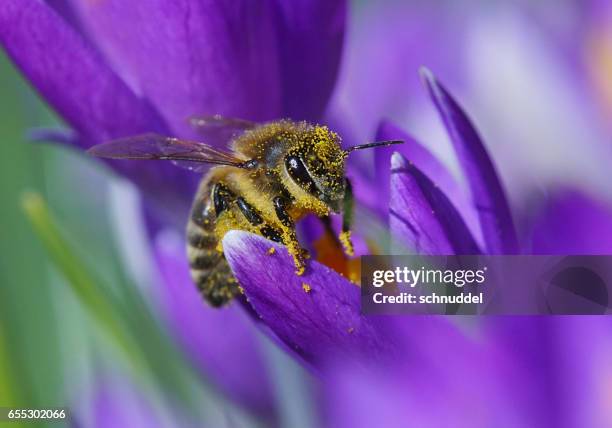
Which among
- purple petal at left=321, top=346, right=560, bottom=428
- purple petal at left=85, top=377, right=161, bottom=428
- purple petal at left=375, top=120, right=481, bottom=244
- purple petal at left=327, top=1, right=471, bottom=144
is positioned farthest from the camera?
purple petal at left=327, top=1, right=471, bottom=144

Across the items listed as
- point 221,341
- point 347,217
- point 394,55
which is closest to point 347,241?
point 347,217

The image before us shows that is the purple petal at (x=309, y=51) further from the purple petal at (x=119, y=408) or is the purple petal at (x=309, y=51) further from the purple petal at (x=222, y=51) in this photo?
the purple petal at (x=119, y=408)

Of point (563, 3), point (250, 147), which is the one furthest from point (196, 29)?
point (563, 3)

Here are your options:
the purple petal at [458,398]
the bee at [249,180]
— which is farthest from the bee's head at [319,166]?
the purple petal at [458,398]

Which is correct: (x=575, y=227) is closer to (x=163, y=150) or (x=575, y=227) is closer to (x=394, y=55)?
(x=163, y=150)

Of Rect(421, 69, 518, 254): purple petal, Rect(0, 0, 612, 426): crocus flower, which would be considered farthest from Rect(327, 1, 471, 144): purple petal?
Rect(421, 69, 518, 254): purple petal

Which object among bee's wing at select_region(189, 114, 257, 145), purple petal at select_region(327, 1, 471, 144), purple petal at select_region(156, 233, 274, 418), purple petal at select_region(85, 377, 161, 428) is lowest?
purple petal at select_region(85, 377, 161, 428)

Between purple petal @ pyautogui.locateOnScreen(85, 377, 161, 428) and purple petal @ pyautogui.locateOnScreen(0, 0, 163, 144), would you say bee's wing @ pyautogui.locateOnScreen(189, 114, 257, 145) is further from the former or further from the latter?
purple petal @ pyautogui.locateOnScreen(85, 377, 161, 428)
